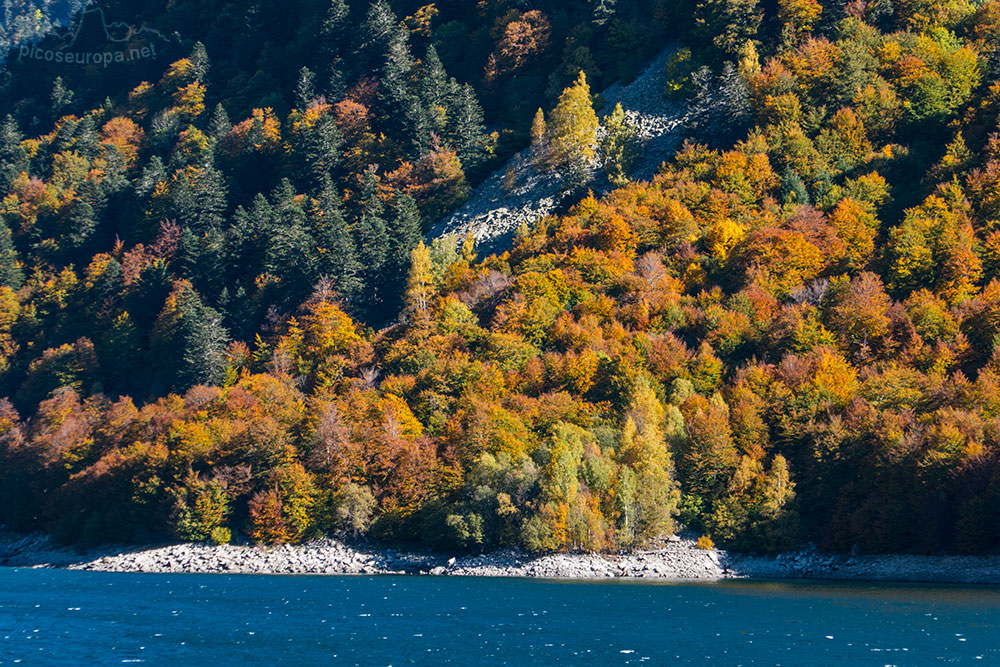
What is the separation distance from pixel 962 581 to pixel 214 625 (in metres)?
46.3

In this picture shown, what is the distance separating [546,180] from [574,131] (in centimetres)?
660

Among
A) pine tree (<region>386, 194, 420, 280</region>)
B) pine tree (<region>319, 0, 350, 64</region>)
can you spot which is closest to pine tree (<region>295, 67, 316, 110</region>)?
pine tree (<region>319, 0, 350, 64</region>)

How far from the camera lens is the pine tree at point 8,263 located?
144 m

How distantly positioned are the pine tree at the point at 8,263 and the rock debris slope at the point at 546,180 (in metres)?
62.0

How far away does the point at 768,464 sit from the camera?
8100 centimetres

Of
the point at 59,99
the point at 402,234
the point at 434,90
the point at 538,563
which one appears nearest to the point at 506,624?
the point at 538,563

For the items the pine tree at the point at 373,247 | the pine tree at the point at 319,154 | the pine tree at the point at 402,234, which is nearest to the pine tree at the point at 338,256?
the pine tree at the point at 373,247

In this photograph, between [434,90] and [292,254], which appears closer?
[292,254]

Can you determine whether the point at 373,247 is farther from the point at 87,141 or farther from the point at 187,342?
the point at 87,141

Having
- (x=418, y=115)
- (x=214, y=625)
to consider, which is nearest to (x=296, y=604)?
(x=214, y=625)

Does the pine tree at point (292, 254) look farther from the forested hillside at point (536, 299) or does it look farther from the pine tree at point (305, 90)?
the pine tree at point (305, 90)

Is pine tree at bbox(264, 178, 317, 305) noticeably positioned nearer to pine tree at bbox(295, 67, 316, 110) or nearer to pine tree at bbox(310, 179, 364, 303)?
pine tree at bbox(310, 179, 364, 303)

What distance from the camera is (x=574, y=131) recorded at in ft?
401

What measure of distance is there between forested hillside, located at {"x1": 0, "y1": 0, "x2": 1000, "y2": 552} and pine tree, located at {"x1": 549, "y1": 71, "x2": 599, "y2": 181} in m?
0.41
